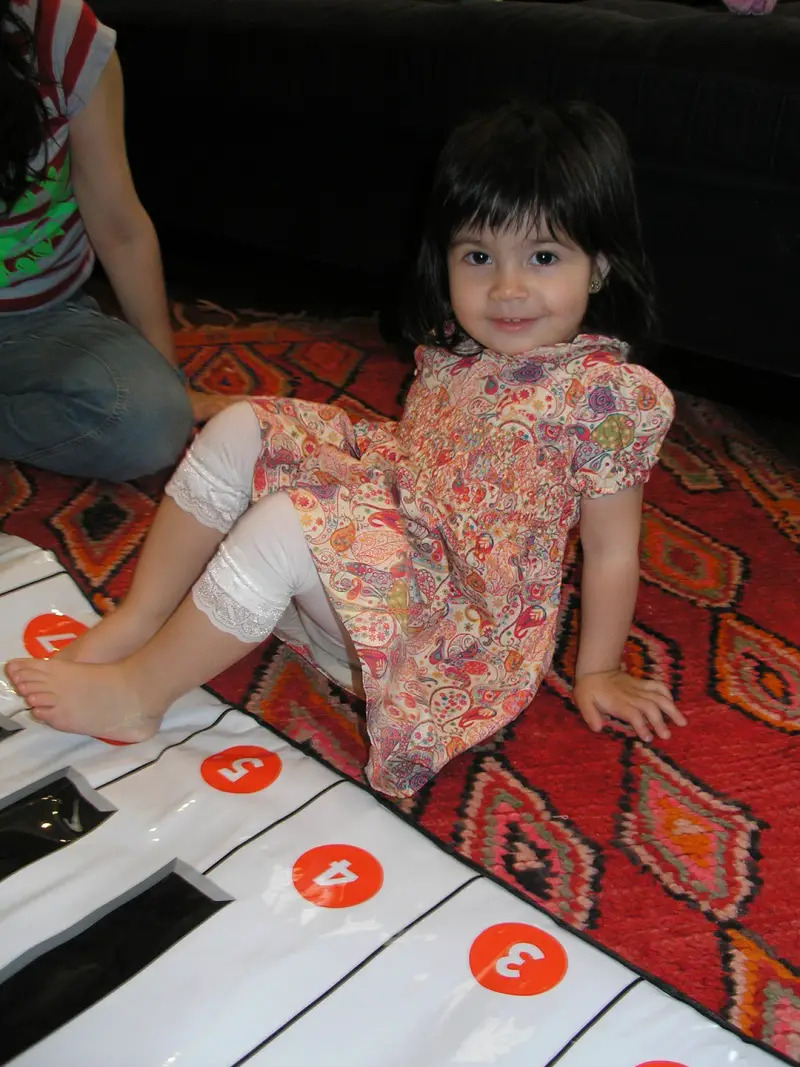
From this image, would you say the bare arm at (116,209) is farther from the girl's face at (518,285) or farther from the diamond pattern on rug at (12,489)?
the girl's face at (518,285)

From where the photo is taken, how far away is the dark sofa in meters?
1.12

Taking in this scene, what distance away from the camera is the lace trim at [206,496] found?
2.81 feet

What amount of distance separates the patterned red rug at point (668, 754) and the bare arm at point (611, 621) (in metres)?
0.02

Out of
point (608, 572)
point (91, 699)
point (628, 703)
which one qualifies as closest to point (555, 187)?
point (608, 572)

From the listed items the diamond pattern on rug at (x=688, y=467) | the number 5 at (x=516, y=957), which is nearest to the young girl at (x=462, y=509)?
the number 5 at (x=516, y=957)

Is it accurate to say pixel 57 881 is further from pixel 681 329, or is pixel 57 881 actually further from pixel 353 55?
pixel 353 55

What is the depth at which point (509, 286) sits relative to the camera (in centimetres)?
80

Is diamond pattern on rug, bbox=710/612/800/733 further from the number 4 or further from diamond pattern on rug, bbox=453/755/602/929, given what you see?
the number 4

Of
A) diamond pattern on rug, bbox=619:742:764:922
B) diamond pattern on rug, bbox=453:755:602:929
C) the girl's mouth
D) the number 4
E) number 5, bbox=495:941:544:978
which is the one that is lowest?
diamond pattern on rug, bbox=453:755:602:929

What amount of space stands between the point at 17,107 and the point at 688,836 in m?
0.88

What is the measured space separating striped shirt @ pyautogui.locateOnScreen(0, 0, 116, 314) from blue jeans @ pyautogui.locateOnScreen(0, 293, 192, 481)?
0.14 feet

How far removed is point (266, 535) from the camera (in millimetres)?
750

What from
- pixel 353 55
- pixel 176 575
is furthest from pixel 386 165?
pixel 176 575

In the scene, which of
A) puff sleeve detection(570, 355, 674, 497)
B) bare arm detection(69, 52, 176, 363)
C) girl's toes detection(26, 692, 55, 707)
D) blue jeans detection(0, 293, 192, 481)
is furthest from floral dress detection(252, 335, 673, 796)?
bare arm detection(69, 52, 176, 363)
